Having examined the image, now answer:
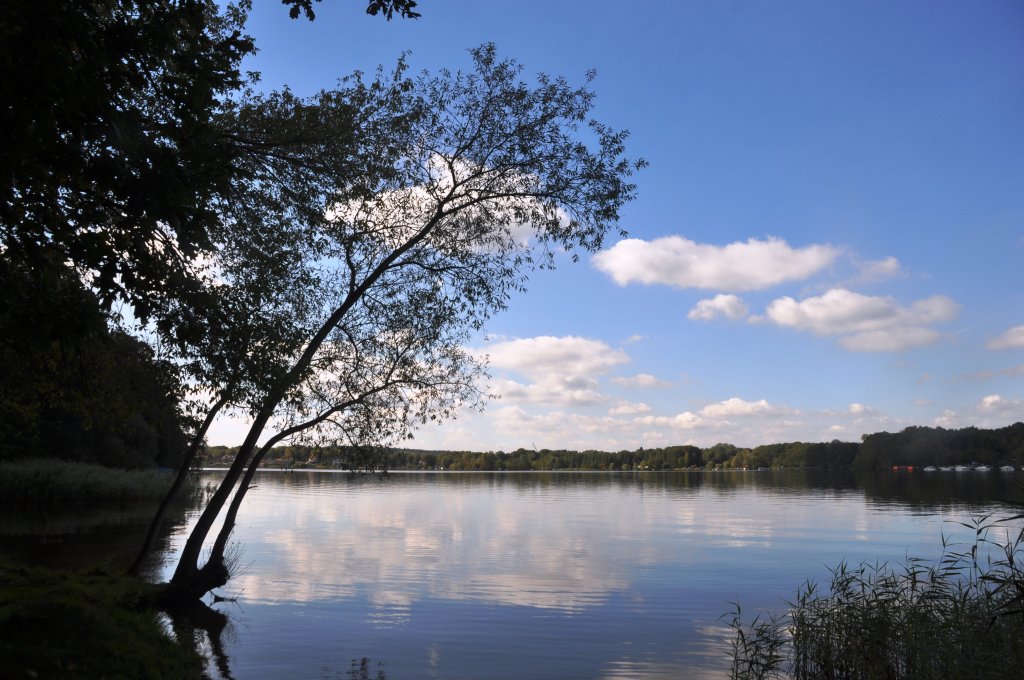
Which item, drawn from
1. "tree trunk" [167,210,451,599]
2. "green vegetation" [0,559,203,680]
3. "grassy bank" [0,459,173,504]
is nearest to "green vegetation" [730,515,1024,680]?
"green vegetation" [0,559,203,680]

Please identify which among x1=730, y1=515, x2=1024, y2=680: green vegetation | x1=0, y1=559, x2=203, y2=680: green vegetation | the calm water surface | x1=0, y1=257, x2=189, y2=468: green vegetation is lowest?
the calm water surface

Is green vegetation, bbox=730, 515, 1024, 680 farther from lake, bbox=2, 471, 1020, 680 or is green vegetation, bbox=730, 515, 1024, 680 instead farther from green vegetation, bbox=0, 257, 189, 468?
green vegetation, bbox=0, 257, 189, 468

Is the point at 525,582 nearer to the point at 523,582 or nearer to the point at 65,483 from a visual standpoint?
the point at 523,582

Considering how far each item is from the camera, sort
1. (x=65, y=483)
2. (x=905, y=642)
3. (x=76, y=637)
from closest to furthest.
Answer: (x=76, y=637) → (x=905, y=642) → (x=65, y=483)

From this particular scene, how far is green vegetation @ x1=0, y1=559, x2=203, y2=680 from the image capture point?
9375 millimetres

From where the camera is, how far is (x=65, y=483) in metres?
46.4

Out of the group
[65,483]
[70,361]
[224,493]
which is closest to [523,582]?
[224,493]

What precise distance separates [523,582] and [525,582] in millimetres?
78

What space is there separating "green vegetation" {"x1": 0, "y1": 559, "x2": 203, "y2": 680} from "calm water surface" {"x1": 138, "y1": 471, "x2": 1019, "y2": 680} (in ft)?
9.55

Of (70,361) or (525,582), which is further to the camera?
(525,582)

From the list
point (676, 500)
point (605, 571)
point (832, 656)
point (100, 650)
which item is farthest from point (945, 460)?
point (100, 650)

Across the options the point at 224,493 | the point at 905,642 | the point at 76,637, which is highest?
the point at 224,493

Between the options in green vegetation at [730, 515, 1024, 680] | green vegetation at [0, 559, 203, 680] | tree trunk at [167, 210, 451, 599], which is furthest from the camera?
tree trunk at [167, 210, 451, 599]

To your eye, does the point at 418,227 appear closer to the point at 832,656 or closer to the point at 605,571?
the point at 832,656
